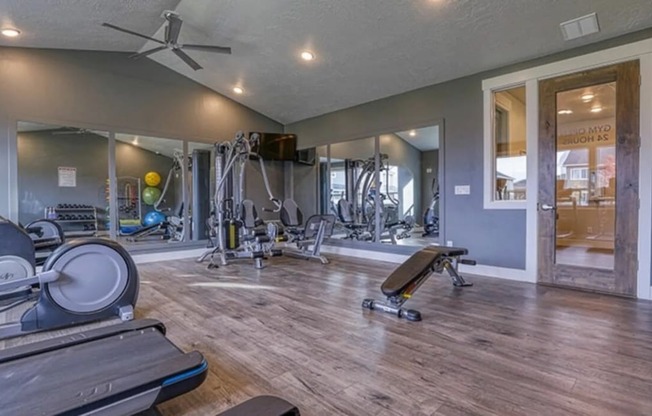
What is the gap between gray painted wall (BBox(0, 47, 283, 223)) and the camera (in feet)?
16.1

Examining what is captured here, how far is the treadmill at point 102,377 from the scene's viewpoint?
1396mm

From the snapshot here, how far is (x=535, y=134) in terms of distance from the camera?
4.36m

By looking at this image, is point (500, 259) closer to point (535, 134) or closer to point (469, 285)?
point (469, 285)

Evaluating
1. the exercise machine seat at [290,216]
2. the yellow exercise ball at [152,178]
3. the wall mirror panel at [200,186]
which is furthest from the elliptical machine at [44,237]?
the exercise machine seat at [290,216]

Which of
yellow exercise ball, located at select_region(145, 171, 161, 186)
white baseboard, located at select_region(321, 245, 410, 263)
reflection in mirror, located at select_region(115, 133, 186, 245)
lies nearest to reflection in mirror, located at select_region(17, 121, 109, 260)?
reflection in mirror, located at select_region(115, 133, 186, 245)

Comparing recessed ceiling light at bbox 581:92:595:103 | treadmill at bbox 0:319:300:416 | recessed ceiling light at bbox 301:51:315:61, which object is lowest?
treadmill at bbox 0:319:300:416

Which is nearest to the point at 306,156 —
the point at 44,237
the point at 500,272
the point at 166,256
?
the point at 166,256

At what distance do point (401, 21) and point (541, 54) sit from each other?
1812 mm

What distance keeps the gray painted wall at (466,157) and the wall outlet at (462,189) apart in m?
0.05

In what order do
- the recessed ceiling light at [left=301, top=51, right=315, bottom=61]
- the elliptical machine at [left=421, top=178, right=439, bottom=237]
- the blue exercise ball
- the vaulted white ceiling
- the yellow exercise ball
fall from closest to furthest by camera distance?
the vaulted white ceiling, the recessed ceiling light at [left=301, top=51, right=315, bottom=61], the elliptical machine at [left=421, top=178, right=439, bottom=237], the yellow exercise ball, the blue exercise ball

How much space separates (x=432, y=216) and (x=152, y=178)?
5.98m

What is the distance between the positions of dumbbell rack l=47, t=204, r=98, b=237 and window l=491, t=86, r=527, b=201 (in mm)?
6717

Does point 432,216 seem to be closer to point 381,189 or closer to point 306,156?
point 381,189

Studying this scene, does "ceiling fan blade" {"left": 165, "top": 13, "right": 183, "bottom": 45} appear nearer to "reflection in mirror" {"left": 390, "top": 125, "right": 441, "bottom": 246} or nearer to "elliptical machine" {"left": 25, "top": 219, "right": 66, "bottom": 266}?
"elliptical machine" {"left": 25, "top": 219, "right": 66, "bottom": 266}
